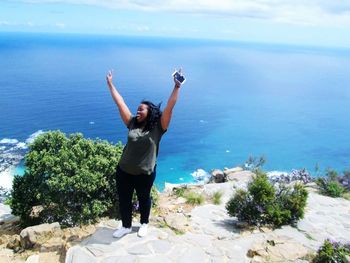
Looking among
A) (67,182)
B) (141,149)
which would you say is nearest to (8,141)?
(67,182)

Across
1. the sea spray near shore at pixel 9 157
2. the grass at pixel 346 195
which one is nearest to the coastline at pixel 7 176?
the sea spray near shore at pixel 9 157

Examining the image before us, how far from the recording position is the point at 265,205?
946 cm

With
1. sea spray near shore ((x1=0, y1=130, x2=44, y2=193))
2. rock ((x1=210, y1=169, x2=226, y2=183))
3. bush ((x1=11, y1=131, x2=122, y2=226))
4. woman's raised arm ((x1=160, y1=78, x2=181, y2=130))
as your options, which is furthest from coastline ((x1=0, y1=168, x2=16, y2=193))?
woman's raised arm ((x1=160, y1=78, x2=181, y2=130))

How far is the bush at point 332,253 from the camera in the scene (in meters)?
6.82

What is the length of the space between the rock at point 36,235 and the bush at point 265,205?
439 centimetres

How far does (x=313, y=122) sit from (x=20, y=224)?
258ft

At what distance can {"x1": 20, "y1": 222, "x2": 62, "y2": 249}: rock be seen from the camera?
26.1ft

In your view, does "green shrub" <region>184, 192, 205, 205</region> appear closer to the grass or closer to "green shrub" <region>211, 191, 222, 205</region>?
"green shrub" <region>211, 191, 222, 205</region>

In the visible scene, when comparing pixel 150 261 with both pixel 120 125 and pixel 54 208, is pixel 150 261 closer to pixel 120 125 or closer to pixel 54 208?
pixel 54 208

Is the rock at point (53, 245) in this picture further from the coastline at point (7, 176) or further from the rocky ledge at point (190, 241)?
the coastline at point (7, 176)

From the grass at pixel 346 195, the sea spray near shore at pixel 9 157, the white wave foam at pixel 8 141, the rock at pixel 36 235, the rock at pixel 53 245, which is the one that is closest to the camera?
the rock at pixel 53 245

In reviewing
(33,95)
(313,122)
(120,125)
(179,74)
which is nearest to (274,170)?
(120,125)

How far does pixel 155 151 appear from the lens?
6570 millimetres

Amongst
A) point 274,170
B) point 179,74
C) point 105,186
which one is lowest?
point 274,170
